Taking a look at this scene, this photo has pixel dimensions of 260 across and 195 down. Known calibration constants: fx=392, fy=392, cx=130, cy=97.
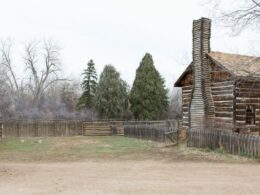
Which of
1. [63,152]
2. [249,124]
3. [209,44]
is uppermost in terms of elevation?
[209,44]

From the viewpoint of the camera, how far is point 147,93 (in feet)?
137

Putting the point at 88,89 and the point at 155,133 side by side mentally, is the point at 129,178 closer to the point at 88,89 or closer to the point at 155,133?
the point at 155,133

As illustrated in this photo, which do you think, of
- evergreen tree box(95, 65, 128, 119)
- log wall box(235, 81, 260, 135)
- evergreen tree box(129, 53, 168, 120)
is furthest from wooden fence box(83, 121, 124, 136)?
log wall box(235, 81, 260, 135)

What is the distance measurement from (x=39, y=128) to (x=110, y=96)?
8.64m

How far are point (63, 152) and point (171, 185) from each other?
425 inches

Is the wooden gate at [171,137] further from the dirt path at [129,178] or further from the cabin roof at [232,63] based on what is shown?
the dirt path at [129,178]

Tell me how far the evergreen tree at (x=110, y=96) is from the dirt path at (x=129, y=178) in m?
22.4

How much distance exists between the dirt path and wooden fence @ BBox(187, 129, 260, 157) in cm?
169

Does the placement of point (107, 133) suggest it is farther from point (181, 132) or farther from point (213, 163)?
point (213, 163)

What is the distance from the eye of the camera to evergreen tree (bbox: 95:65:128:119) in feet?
132

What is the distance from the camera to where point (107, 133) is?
116 ft

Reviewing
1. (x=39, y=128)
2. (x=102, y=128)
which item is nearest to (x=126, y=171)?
(x=102, y=128)

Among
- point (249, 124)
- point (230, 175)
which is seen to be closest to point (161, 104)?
point (249, 124)

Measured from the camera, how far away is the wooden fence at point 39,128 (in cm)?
3422
